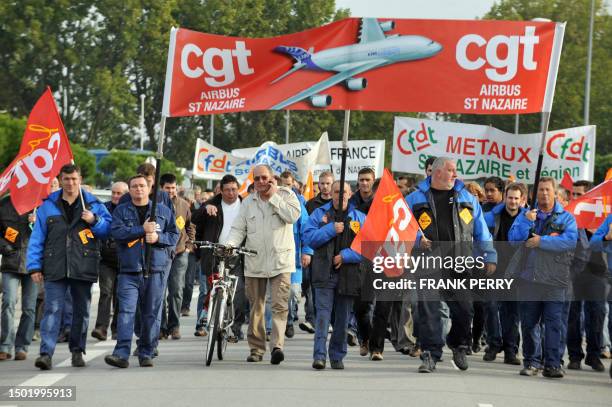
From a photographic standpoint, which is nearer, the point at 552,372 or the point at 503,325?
the point at 552,372

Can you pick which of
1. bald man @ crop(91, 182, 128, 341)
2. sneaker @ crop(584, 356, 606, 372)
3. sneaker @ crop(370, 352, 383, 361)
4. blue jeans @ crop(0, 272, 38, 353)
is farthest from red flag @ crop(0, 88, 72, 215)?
sneaker @ crop(584, 356, 606, 372)

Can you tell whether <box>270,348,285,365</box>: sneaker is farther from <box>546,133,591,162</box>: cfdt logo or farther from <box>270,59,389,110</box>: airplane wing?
<box>546,133,591,162</box>: cfdt logo

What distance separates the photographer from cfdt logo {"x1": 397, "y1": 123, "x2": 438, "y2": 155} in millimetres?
22969

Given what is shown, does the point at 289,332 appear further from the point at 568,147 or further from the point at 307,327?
the point at 568,147

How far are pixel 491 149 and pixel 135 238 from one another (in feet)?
34.4

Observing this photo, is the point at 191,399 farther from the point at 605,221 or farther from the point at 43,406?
the point at 605,221

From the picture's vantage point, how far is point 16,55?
A: 6291cm

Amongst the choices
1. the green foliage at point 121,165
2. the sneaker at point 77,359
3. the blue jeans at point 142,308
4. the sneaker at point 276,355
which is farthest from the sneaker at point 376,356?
the green foliage at point 121,165

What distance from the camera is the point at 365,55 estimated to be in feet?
42.0

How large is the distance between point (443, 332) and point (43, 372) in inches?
144

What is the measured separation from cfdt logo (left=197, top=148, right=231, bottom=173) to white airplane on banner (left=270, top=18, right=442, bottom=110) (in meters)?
14.5

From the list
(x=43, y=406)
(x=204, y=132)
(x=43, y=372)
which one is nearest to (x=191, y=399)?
(x=43, y=406)

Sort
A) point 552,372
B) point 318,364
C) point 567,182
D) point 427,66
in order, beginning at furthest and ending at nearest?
point 567,182, point 427,66, point 318,364, point 552,372

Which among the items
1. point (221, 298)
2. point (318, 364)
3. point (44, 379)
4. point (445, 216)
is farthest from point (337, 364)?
point (44, 379)
